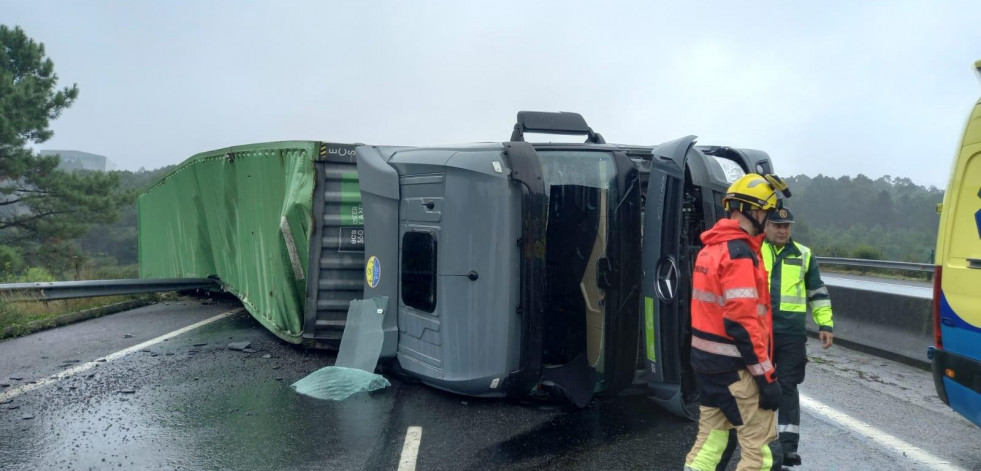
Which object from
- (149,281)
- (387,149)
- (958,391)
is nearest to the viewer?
(958,391)

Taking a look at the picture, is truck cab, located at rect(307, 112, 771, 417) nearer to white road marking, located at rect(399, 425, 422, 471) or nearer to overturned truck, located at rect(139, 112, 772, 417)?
overturned truck, located at rect(139, 112, 772, 417)

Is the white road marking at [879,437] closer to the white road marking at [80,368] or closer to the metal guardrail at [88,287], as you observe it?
the white road marking at [80,368]

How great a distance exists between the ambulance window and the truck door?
1533 mm

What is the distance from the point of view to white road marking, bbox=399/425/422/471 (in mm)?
3907

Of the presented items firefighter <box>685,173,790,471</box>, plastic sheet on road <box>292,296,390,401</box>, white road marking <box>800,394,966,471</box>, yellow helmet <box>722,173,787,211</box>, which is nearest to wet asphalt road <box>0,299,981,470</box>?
white road marking <box>800,394,966,471</box>

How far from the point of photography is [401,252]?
537 cm

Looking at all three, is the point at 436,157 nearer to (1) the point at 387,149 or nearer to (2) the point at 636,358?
(1) the point at 387,149

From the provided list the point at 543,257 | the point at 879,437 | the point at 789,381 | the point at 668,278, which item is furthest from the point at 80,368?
the point at 879,437

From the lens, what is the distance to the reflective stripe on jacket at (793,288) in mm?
4020

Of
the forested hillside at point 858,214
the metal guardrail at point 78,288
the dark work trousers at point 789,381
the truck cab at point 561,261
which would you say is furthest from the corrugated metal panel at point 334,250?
the forested hillside at point 858,214

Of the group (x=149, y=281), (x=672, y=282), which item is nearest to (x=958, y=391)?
(x=672, y=282)

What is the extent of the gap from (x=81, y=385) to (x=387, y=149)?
3.24 metres

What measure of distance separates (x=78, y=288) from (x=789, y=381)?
27.8 feet

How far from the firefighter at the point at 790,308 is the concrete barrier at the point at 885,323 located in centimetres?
292
